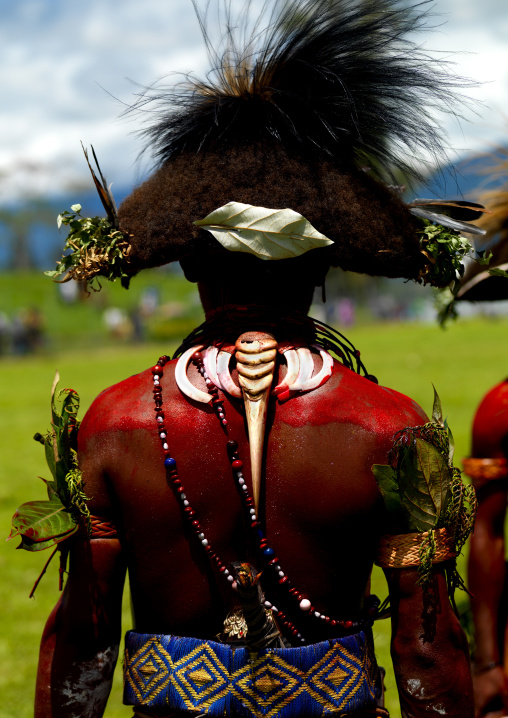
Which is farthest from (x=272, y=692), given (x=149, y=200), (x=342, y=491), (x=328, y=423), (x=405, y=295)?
(x=405, y=295)

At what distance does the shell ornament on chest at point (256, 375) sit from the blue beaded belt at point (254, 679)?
0.40m

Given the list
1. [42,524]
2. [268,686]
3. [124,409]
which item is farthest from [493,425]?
[42,524]

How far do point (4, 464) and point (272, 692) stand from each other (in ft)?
33.6

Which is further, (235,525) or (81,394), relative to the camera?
(81,394)

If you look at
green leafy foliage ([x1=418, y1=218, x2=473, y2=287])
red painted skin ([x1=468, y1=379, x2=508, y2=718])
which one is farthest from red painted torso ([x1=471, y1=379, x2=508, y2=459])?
green leafy foliage ([x1=418, y1=218, x2=473, y2=287])

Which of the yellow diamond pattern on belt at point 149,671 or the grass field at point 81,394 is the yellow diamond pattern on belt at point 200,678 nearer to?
the yellow diamond pattern on belt at point 149,671

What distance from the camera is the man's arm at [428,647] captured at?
82.7 inches

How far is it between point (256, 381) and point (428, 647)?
31.0 inches

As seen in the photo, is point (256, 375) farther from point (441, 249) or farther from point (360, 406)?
point (441, 249)

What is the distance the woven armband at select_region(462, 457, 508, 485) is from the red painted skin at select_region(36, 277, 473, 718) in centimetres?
167

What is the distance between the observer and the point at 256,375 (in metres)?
2.08

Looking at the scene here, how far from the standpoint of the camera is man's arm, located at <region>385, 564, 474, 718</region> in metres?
2.10

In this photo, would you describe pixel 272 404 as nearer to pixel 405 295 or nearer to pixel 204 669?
pixel 204 669

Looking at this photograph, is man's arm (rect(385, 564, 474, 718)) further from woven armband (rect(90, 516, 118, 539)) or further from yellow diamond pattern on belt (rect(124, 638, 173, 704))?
woven armband (rect(90, 516, 118, 539))
